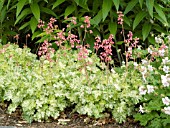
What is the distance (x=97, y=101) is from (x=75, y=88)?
8.6 inches

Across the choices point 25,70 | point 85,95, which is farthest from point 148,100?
point 25,70

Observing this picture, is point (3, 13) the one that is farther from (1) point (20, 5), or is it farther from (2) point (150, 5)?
(2) point (150, 5)

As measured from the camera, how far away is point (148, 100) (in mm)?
3740

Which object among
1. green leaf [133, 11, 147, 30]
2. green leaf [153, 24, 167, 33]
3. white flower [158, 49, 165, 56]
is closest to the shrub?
white flower [158, 49, 165, 56]

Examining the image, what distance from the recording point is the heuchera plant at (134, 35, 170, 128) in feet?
11.4

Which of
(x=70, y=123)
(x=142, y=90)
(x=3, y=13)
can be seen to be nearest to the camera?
(x=142, y=90)

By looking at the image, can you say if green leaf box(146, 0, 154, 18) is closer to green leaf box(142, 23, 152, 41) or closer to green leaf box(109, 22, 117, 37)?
green leaf box(142, 23, 152, 41)

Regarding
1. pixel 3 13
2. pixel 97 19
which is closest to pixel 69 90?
pixel 97 19

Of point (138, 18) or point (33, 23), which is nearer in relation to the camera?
point (138, 18)

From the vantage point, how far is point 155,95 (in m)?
3.65

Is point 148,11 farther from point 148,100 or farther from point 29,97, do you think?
point 29,97

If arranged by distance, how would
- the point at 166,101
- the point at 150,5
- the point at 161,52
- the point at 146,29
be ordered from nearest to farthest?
1. the point at 166,101
2. the point at 161,52
3. the point at 150,5
4. the point at 146,29

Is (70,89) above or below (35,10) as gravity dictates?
below

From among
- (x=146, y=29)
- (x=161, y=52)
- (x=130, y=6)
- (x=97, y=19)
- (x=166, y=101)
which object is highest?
A: (x=130, y=6)
